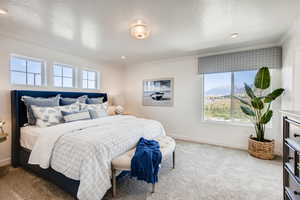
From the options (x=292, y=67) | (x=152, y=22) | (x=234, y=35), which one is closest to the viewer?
(x=152, y=22)

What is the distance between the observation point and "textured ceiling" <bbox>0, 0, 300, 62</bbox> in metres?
1.77

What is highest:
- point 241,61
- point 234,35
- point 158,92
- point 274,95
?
point 234,35

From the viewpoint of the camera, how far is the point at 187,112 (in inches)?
162

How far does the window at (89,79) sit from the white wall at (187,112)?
140 cm

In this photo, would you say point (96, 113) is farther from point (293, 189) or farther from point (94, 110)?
point (293, 189)

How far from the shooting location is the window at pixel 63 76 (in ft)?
11.1

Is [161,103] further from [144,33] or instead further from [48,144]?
[48,144]

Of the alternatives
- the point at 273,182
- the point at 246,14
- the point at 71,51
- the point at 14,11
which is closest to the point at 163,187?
the point at 273,182

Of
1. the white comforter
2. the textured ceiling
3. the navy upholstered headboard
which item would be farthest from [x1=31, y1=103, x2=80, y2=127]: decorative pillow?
the textured ceiling

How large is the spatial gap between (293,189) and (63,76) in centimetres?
431

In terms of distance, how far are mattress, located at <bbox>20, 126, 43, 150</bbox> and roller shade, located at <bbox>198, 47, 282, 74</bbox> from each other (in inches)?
147

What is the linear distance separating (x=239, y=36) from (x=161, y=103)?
262cm

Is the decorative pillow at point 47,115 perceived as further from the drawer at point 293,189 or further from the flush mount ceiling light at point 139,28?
the drawer at point 293,189

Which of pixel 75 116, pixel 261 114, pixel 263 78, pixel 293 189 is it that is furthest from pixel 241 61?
pixel 75 116
